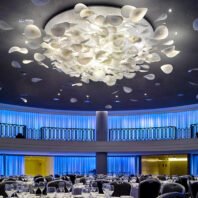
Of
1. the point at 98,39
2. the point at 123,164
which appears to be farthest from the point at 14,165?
the point at 98,39

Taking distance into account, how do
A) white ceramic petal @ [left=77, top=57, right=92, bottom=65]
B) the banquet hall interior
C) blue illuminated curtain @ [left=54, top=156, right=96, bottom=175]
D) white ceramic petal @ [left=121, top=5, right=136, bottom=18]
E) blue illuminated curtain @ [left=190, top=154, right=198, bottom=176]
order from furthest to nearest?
blue illuminated curtain @ [left=54, top=156, right=96, bottom=175] < blue illuminated curtain @ [left=190, top=154, right=198, bottom=176] < white ceramic petal @ [left=77, top=57, right=92, bottom=65] < the banquet hall interior < white ceramic petal @ [left=121, top=5, right=136, bottom=18]

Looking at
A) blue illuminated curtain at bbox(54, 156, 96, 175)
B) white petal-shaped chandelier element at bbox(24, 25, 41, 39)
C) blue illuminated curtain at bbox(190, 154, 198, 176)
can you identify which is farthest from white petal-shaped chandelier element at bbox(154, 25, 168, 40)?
blue illuminated curtain at bbox(54, 156, 96, 175)

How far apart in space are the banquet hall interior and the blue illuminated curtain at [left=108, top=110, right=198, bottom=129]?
6 centimetres

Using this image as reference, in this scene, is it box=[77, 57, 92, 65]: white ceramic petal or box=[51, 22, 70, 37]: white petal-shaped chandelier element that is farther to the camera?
box=[77, 57, 92, 65]: white ceramic petal

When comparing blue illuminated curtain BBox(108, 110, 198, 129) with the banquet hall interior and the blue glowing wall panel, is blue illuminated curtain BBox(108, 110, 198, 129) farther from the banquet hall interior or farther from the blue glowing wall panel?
the blue glowing wall panel

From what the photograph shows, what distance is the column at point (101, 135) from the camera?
63.2ft

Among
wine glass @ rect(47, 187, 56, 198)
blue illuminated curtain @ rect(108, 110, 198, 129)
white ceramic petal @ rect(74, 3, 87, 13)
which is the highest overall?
white ceramic petal @ rect(74, 3, 87, 13)

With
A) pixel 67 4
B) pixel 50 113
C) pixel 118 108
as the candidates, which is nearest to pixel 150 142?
pixel 118 108

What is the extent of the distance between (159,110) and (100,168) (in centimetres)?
449

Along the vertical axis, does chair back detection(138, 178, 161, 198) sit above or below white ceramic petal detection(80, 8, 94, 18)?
below

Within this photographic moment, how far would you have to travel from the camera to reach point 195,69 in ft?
38.1

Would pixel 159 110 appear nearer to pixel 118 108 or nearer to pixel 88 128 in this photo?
pixel 118 108

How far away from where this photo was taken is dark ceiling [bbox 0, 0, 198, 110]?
7164 mm

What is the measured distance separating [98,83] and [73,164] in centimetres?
991
